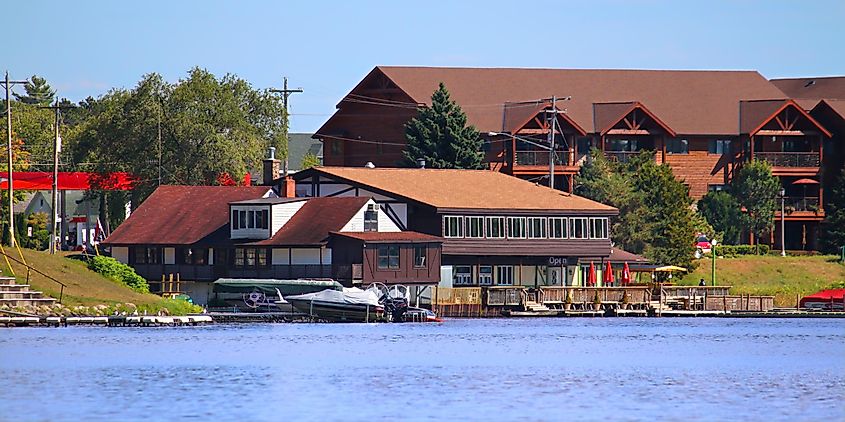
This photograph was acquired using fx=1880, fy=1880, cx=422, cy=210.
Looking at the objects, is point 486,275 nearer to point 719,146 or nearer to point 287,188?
point 287,188

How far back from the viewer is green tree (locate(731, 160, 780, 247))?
121 m

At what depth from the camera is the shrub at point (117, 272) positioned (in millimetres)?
85250

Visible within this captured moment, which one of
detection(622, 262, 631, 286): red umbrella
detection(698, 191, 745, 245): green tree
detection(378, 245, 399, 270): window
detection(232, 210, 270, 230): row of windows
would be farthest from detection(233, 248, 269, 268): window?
detection(698, 191, 745, 245): green tree


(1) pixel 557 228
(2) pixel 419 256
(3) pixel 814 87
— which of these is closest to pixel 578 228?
(1) pixel 557 228

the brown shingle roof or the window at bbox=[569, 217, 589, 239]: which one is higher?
the window at bbox=[569, 217, 589, 239]

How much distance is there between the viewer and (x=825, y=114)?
12750 cm

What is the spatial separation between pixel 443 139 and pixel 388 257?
26.6 m

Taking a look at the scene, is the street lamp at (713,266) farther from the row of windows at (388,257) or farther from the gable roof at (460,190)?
the row of windows at (388,257)

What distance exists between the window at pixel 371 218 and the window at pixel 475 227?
5.30 metres

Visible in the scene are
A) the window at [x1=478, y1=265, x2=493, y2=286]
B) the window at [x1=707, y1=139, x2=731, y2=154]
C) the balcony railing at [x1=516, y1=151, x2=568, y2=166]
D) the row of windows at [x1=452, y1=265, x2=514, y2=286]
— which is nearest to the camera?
the row of windows at [x1=452, y1=265, x2=514, y2=286]

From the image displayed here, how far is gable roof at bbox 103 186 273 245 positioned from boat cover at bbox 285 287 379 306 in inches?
469

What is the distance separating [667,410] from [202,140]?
2995 inches

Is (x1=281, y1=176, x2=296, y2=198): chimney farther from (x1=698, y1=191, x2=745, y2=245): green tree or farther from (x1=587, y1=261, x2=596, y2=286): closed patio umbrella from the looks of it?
(x1=698, y1=191, x2=745, y2=245): green tree

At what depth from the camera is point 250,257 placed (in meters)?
92.4
